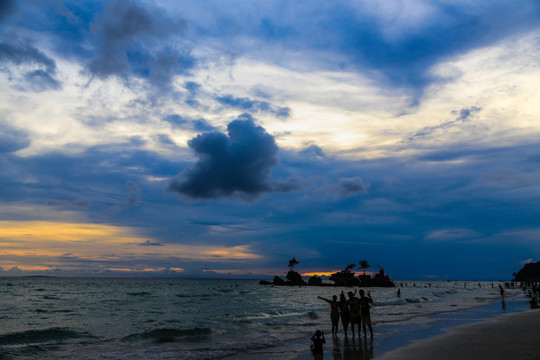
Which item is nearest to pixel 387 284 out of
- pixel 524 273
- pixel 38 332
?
pixel 524 273

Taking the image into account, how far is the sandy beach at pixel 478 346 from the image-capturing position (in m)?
13.5

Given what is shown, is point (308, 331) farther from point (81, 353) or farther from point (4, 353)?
point (4, 353)

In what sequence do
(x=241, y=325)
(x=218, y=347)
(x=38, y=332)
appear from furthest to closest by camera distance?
(x=241, y=325) < (x=38, y=332) < (x=218, y=347)

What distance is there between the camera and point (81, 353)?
59.0 ft

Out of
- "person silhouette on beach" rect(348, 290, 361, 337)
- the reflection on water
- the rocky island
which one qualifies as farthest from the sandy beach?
the rocky island

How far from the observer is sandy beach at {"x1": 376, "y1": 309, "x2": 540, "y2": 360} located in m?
13.5

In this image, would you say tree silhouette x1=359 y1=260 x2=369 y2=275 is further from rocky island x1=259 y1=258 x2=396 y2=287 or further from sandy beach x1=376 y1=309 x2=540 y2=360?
sandy beach x1=376 y1=309 x2=540 y2=360

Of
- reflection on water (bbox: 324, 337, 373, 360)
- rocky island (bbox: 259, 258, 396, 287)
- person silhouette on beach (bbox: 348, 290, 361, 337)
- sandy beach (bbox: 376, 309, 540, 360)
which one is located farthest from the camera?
rocky island (bbox: 259, 258, 396, 287)

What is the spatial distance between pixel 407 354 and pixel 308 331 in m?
11.7

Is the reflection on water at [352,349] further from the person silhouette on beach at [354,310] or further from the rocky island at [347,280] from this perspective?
the rocky island at [347,280]

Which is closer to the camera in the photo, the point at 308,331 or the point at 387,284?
the point at 308,331

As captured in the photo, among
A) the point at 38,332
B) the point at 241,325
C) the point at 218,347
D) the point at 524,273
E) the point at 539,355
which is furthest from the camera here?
the point at 524,273

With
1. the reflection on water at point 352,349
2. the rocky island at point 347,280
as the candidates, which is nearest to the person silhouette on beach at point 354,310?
the reflection on water at point 352,349

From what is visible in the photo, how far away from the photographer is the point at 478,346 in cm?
1552
